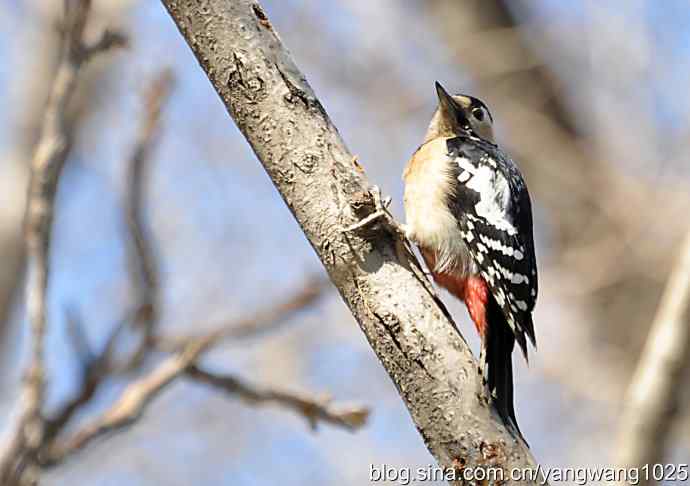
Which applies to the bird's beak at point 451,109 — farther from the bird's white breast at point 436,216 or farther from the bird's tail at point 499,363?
the bird's tail at point 499,363

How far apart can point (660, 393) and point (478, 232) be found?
1.06 meters

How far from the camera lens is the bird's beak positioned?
16.3 ft


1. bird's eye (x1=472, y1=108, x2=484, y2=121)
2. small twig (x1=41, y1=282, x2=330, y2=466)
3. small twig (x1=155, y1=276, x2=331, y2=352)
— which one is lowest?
bird's eye (x1=472, y1=108, x2=484, y2=121)

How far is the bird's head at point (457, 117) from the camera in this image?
16.5ft

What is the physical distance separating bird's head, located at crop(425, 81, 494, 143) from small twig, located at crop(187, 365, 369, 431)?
2164 millimetres

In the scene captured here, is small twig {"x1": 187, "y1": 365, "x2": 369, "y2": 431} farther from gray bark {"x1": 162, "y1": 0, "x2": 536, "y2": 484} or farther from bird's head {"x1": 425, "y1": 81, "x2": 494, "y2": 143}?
bird's head {"x1": 425, "y1": 81, "x2": 494, "y2": 143}

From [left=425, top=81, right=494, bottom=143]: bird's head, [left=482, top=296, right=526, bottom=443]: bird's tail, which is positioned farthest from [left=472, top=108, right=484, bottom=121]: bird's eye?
[left=482, top=296, right=526, bottom=443]: bird's tail

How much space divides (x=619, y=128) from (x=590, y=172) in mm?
438

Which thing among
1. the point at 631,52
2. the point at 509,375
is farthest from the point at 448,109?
the point at 631,52

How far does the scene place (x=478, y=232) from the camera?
4027mm

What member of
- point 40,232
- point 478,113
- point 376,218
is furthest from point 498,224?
point 40,232

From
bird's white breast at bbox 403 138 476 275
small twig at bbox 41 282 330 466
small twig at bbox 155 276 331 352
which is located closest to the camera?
small twig at bbox 41 282 330 466

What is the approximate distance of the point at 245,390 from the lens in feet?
10.3

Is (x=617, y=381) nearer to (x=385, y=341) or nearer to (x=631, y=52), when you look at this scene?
(x=631, y=52)
